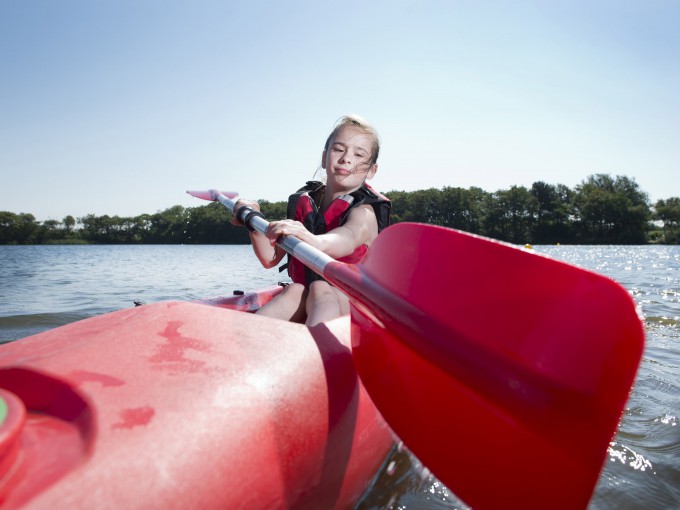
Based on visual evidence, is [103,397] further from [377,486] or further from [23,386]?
[377,486]

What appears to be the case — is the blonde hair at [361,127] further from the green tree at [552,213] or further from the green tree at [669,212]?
the green tree at [669,212]

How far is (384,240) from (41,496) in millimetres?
1026

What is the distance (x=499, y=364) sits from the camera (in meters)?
0.98

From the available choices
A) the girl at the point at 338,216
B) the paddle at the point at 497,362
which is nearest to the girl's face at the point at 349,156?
the girl at the point at 338,216

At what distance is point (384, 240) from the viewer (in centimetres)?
140

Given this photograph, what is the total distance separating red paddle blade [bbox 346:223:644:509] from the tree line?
4451cm

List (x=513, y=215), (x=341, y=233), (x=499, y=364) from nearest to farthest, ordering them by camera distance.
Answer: (x=499, y=364)
(x=341, y=233)
(x=513, y=215)

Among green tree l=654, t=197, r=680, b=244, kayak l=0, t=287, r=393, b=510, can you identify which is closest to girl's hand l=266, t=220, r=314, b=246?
kayak l=0, t=287, r=393, b=510

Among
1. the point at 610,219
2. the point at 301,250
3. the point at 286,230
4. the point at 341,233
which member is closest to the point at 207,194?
the point at 341,233

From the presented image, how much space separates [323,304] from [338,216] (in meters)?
0.54

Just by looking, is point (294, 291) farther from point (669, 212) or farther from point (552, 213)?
point (669, 212)

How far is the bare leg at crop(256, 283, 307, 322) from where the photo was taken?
81.2 inches

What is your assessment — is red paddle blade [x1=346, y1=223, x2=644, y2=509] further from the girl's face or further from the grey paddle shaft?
the girl's face

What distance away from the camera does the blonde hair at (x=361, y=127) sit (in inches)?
88.0
